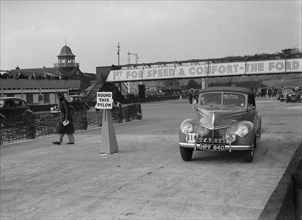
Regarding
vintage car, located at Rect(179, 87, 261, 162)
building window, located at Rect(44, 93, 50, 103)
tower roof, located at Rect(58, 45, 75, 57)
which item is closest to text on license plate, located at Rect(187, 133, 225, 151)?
vintage car, located at Rect(179, 87, 261, 162)

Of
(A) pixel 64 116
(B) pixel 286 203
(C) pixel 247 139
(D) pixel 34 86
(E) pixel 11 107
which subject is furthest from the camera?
(D) pixel 34 86

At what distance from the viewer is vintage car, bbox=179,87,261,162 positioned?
864cm

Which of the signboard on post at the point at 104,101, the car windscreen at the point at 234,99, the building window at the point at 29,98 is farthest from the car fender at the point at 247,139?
the building window at the point at 29,98

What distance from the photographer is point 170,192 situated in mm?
6484

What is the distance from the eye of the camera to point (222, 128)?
8.86 m

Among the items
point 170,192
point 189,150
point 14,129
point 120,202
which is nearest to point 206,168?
point 189,150

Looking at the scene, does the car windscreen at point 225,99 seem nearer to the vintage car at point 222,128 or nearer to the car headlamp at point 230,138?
the vintage car at point 222,128

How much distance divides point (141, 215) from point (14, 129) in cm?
1040

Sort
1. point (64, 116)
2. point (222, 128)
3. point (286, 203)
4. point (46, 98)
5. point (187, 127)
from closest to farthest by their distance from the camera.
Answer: point (286, 203)
point (222, 128)
point (187, 127)
point (64, 116)
point (46, 98)

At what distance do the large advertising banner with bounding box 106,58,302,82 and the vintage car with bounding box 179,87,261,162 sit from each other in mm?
32791

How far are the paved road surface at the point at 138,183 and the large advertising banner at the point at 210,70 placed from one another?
1235 inches

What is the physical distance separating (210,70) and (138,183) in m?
38.5

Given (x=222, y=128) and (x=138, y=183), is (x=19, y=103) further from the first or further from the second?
(x=138, y=183)

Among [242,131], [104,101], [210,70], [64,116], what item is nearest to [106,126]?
[104,101]
